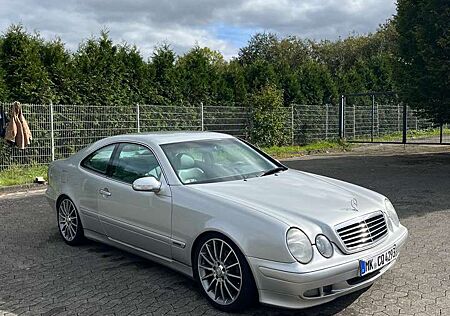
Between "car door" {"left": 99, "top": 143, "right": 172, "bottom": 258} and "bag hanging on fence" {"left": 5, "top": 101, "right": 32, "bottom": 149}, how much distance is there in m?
7.36

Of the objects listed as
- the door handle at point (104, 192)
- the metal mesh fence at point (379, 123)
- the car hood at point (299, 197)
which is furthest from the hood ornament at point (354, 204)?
the metal mesh fence at point (379, 123)

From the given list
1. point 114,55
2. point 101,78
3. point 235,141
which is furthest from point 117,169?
point 114,55

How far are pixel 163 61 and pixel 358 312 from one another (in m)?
15.3

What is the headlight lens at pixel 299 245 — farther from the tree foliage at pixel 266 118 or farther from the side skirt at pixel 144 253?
the tree foliage at pixel 266 118

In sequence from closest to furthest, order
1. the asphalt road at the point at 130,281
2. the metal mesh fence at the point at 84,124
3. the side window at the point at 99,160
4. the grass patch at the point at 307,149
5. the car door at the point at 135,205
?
the asphalt road at the point at 130,281, the car door at the point at 135,205, the side window at the point at 99,160, the metal mesh fence at the point at 84,124, the grass patch at the point at 307,149

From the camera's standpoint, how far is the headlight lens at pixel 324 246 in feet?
11.8

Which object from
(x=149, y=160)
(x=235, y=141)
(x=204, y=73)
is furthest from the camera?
(x=204, y=73)

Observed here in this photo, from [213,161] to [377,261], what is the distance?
77.3 inches

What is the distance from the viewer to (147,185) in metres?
4.49

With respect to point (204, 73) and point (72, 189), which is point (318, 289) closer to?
point (72, 189)

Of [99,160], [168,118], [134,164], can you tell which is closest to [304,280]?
[134,164]

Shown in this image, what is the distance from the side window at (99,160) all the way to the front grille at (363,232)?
2958 mm

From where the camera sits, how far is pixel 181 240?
4.29 meters

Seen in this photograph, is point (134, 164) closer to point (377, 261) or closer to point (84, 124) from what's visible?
point (377, 261)
